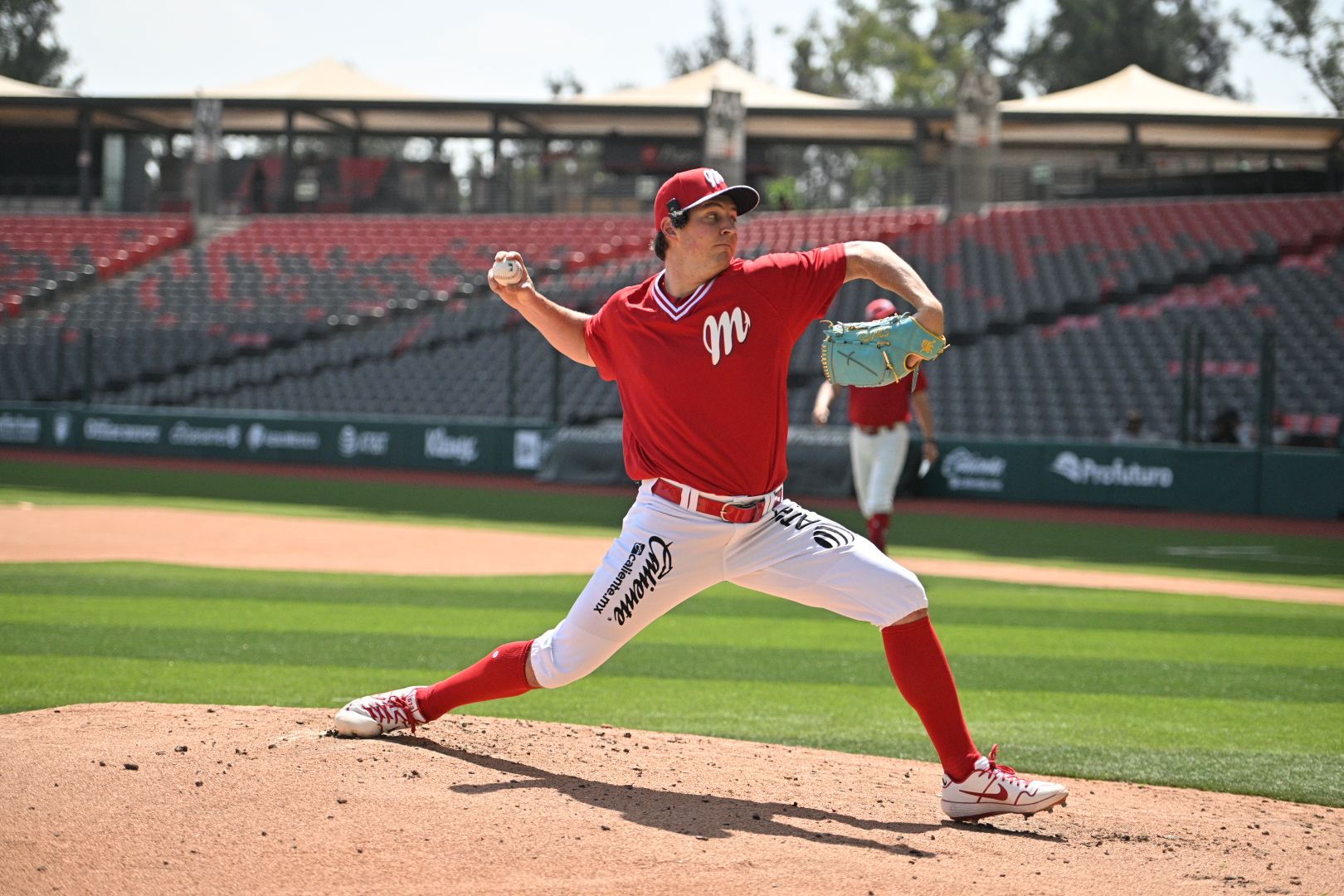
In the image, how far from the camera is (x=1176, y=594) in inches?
387

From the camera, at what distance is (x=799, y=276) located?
372 cm

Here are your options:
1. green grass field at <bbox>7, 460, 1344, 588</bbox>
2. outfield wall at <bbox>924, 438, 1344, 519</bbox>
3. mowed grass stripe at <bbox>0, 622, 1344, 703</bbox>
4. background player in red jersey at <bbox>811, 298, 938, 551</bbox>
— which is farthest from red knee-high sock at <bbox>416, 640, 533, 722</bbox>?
outfield wall at <bbox>924, 438, 1344, 519</bbox>

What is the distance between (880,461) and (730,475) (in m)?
6.19

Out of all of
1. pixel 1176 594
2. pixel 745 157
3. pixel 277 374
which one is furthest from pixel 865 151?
pixel 1176 594

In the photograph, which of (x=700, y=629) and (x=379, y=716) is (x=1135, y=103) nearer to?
(x=700, y=629)

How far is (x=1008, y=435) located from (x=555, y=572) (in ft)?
35.5

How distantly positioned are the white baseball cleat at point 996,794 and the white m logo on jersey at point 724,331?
152 centimetres

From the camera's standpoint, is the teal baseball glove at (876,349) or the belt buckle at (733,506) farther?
the belt buckle at (733,506)

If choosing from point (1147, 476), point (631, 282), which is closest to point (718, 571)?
point (1147, 476)

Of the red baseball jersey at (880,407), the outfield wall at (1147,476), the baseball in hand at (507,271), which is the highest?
the baseball in hand at (507,271)

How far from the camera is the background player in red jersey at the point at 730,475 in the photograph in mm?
3656

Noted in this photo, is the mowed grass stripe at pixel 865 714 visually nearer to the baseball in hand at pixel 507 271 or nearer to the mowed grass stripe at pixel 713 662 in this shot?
the mowed grass stripe at pixel 713 662

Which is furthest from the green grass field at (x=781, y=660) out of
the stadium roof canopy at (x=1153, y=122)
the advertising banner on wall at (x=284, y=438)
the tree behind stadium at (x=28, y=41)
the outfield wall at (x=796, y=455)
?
the tree behind stadium at (x=28, y=41)

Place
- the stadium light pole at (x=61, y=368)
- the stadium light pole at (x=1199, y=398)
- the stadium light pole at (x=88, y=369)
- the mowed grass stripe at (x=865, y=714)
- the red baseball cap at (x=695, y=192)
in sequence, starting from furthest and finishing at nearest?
the stadium light pole at (x=61, y=368)
the stadium light pole at (x=88, y=369)
the stadium light pole at (x=1199, y=398)
the mowed grass stripe at (x=865, y=714)
the red baseball cap at (x=695, y=192)
